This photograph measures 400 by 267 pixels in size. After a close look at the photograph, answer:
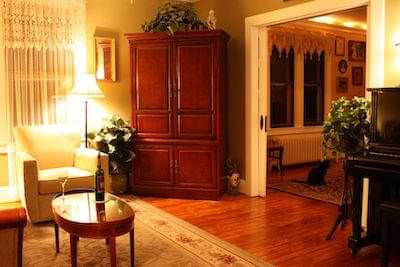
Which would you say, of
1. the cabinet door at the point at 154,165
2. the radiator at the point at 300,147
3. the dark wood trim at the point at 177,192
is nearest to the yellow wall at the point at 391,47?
the dark wood trim at the point at 177,192

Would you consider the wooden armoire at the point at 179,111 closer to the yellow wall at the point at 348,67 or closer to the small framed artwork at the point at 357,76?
the yellow wall at the point at 348,67

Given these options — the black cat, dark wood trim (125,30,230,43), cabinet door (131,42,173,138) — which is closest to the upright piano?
dark wood trim (125,30,230,43)

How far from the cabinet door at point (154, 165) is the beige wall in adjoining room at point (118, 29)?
76cm

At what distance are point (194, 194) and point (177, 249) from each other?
1.66m

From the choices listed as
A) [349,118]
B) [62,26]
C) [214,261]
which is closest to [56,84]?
[62,26]

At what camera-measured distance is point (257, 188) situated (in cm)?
512

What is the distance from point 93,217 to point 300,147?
17.3 ft

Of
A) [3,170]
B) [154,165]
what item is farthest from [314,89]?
[3,170]

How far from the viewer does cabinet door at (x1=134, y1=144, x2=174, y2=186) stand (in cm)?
497

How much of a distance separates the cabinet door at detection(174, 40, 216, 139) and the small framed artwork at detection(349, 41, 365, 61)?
443 centimetres

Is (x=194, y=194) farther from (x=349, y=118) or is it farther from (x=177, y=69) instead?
(x=349, y=118)

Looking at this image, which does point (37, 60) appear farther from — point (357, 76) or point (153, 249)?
point (357, 76)

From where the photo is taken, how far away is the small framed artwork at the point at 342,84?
25.9ft

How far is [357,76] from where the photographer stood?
817cm
